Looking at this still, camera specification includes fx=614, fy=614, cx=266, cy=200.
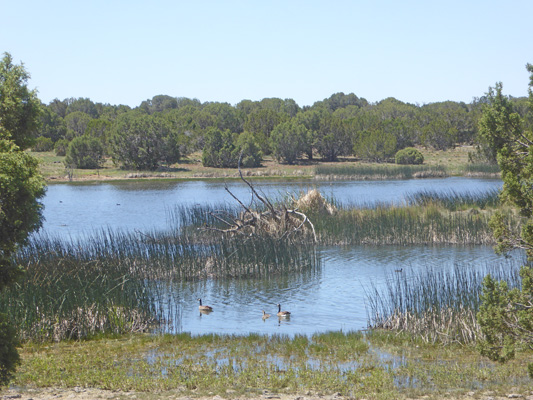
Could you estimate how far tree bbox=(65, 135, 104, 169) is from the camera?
7506 cm

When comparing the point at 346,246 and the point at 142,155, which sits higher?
the point at 142,155

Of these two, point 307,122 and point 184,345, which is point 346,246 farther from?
point 307,122

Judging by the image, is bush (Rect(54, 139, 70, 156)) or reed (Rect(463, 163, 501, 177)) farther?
bush (Rect(54, 139, 70, 156))

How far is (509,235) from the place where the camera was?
8852mm

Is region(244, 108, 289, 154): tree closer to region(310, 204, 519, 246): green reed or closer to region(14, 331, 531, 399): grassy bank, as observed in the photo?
region(310, 204, 519, 246): green reed

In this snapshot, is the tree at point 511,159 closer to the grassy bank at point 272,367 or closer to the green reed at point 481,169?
the grassy bank at point 272,367

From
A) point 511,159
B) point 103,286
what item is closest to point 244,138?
point 103,286

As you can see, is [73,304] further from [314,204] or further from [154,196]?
[154,196]

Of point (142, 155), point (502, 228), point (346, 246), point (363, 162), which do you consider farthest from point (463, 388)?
point (363, 162)

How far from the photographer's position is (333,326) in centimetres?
1442

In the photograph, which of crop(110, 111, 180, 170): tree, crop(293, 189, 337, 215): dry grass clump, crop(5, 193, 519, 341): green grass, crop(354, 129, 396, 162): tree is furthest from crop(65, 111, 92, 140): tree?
crop(293, 189, 337, 215): dry grass clump

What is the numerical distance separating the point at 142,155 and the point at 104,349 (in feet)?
218

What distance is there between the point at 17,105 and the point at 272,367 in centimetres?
944

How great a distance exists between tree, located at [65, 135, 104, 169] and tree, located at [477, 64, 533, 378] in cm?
7026
